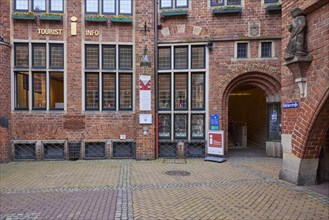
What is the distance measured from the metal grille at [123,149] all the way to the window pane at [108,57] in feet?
10.3

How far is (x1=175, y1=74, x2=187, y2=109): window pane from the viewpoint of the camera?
10.2 metres

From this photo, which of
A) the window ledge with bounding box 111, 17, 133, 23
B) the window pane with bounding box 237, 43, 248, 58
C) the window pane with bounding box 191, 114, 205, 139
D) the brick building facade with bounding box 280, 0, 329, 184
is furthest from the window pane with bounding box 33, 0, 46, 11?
the brick building facade with bounding box 280, 0, 329, 184

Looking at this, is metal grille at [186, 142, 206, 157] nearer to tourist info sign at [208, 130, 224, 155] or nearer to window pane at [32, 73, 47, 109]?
tourist info sign at [208, 130, 224, 155]

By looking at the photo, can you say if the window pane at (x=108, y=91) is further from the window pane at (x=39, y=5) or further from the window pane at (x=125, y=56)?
the window pane at (x=39, y=5)

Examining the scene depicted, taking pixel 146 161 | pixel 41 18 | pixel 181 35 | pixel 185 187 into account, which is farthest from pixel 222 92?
pixel 41 18

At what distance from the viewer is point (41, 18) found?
9.66m

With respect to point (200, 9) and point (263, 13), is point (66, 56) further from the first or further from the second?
point (263, 13)

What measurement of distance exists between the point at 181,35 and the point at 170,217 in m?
7.48

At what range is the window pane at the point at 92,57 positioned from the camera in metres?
10.0

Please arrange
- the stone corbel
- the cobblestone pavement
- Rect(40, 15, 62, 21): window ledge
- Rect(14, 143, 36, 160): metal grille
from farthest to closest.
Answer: Rect(14, 143, 36, 160): metal grille < Rect(40, 15, 62, 21): window ledge < the stone corbel < the cobblestone pavement

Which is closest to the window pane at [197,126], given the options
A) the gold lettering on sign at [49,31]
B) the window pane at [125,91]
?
the window pane at [125,91]

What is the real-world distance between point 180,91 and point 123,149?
332 centimetres

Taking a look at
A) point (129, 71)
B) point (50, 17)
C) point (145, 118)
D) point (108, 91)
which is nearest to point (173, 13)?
point (129, 71)

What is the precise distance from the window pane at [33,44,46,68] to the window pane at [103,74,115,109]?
2482 millimetres
